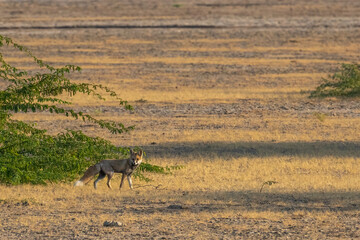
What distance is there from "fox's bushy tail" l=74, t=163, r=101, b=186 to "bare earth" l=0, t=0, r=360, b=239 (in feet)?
0.62

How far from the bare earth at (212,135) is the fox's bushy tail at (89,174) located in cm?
19

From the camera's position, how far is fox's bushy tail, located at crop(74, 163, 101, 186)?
10750 millimetres

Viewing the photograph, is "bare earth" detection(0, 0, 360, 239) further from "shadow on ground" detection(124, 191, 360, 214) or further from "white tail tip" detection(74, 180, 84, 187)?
"white tail tip" detection(74, 180, 84, 187)

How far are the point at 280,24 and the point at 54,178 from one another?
4452cm

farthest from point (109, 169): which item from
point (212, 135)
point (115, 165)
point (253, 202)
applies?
point (212, 135)

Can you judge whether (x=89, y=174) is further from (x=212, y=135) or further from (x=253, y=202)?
(x=212, y=135)

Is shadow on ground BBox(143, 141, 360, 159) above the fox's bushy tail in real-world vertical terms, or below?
above

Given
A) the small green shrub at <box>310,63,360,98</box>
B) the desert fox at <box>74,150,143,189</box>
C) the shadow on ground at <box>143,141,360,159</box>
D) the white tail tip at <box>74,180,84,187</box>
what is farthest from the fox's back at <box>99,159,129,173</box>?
the small green shrub at <box>310,63,360,98</box>

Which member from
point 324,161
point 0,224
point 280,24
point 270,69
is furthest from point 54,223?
point 280,24

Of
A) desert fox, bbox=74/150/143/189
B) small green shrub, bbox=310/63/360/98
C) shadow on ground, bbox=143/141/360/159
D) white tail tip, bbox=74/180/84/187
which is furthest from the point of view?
small green shrub, bbox=310/63/360/98

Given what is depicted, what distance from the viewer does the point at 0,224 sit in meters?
9.01

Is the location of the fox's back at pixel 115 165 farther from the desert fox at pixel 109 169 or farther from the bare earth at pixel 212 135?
the bare earth at pixel 212 135

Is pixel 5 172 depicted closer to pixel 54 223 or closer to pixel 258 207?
pixel 54 223

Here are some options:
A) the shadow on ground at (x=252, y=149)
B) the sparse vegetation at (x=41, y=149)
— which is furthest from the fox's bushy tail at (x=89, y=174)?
the shadow on ground at (x=252, y=149)
